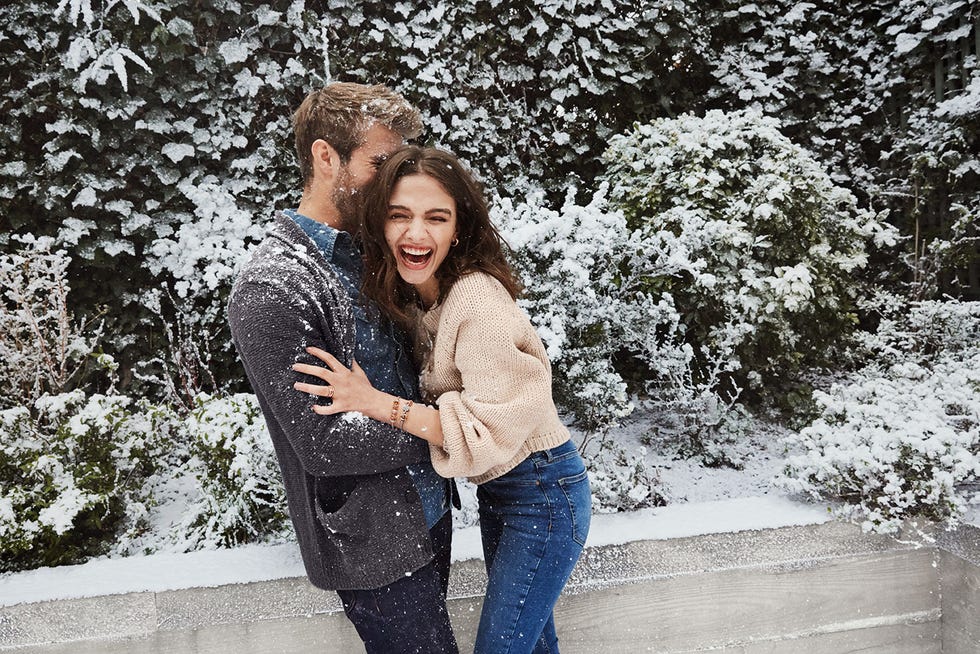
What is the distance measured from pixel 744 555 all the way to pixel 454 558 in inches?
38.5

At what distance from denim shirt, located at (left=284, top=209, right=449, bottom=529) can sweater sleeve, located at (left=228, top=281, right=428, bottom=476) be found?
5.1 inches

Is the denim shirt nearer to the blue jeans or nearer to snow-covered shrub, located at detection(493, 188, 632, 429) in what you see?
the blue jeans

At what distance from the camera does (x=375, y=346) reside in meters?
1.50

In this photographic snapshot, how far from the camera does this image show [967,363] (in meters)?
3.27

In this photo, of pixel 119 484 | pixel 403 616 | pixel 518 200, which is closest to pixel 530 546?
pixel 403 616

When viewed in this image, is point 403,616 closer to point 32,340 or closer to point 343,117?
point 343,117

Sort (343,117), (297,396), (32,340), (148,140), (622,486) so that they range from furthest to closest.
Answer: (148,140) → (32,340) → (622,486) → (343,117) → (297,396)

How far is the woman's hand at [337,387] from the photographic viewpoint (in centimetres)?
128

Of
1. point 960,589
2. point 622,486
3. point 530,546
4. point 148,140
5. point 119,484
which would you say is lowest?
point 960,589

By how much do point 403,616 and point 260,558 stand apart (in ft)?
3.26

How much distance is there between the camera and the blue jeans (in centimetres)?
153

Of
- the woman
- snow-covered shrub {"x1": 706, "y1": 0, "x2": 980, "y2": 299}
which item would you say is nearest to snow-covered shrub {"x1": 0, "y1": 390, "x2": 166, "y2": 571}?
the woman

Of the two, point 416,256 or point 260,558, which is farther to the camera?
point 260,558

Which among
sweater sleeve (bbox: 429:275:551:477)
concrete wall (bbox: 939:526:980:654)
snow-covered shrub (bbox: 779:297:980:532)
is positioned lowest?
concrete wall (bbox: 939:526:980:654)
